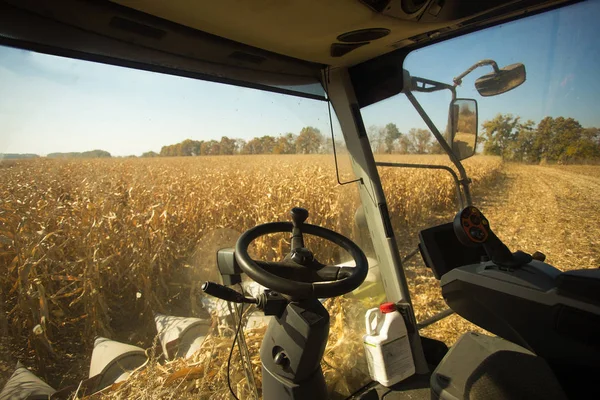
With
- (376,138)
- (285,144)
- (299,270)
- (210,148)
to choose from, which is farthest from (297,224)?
(376,138)

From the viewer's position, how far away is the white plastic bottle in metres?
1.88

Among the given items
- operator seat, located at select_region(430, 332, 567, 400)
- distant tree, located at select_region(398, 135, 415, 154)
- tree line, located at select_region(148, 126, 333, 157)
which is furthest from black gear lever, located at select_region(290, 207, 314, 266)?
distant tree, located at select_region(398, 135, 415, 154)

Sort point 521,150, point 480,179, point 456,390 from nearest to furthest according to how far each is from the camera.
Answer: point 456,390 → point 521,150 → point 480,179

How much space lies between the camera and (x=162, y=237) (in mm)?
2420

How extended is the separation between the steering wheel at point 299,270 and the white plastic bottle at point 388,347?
658 mm

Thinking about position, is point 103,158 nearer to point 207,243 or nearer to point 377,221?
point 207,243

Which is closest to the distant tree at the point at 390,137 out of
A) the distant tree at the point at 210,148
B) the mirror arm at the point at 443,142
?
the mirror arm at the point at 443,142

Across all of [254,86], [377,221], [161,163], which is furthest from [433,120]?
[161,163]

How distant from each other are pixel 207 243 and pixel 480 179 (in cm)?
191

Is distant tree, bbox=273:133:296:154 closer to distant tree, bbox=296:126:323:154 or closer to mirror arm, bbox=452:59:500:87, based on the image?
distant tree, bbox=296:126:323:154

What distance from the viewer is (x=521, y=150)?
1893 mm

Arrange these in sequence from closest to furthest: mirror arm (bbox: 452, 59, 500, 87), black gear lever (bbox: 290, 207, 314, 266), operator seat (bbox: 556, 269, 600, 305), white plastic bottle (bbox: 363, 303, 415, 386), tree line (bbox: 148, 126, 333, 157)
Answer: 1. operator seat (bbox: 556, 269, 600, 305)
2. black gear lever (bbox: 290, 207, 314, 266)
3. tree line (bbox: 148, 126, 333, 157)
4. mirror arm (bbox: 452, 59, 500, 87)
5. white plastic bottle (bbox: 363, 303, 415, 386)

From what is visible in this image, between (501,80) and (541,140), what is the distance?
393 mm

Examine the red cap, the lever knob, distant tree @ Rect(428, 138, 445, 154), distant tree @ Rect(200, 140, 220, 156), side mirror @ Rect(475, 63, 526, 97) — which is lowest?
the red cap
